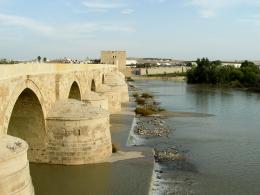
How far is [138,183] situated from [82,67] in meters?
10.2

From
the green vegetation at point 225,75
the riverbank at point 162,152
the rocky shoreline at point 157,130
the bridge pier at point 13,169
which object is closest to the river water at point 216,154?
the riverbank at point 162,152

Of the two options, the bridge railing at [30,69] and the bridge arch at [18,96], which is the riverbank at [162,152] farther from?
the bridge railing at [30,69]

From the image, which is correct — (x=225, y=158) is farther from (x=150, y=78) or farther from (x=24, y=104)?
(x=150, y=78)

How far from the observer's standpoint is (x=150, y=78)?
7906 cm

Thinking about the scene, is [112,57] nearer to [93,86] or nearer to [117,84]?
[117,84]

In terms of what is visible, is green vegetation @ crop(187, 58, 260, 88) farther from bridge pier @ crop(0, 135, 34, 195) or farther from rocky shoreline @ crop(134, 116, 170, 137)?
bridge pier @ crop(0, 135, 34, 195)

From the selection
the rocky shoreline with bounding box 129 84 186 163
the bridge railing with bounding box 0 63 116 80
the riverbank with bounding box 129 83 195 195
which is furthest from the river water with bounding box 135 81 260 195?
the bridge railing with bounding box 0 63 116 80

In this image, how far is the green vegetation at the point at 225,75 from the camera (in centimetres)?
5119

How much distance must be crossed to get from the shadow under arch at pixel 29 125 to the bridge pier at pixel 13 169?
15.1ft

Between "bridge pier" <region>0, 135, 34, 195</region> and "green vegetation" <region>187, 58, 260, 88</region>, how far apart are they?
42.6 m

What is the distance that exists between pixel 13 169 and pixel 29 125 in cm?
565

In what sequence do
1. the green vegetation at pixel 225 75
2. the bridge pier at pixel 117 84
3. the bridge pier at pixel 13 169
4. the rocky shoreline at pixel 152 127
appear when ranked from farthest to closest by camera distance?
the green vegetation at pixel 225 75, the bridge pier at pixel 117 84, the rocky shoreline at pixel 152 127, the bridge pier at pixel 13 169

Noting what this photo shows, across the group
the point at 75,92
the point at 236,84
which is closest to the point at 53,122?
the point at 75,92

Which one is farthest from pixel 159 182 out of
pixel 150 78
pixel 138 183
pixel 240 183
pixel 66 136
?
pixel 150 78
